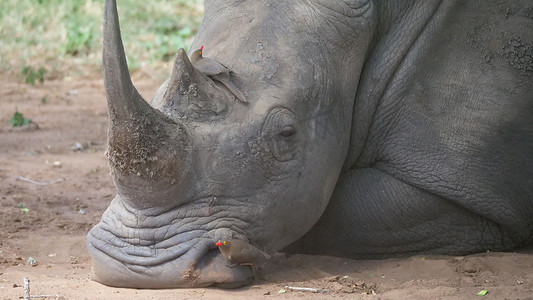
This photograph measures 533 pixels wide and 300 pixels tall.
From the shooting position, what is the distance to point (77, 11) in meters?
11.8

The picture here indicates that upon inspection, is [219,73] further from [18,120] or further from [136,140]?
[18,120]

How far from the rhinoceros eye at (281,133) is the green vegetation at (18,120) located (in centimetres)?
459

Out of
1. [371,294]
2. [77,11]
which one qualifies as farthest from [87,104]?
[371,294]

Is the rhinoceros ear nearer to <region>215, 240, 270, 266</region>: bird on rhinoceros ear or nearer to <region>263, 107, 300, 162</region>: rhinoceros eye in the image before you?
<region>263, 107, 300, 162</region>: rhinoceros eye

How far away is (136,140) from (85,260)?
1414mm

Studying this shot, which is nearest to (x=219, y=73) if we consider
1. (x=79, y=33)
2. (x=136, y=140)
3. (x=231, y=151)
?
(x=231, y=151)

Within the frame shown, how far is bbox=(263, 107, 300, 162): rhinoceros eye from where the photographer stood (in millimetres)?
4465

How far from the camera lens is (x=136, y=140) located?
412 cm

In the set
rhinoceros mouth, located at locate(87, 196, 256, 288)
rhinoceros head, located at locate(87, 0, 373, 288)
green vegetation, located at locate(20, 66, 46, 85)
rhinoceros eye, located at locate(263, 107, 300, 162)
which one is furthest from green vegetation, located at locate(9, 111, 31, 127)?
rhinoceros eye, located at locate(263, 107, 300, 162)

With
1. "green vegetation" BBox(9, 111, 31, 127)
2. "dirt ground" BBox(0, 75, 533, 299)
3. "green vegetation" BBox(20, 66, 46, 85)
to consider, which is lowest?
"dirt ground" BBox(0, 75, 533, 299)

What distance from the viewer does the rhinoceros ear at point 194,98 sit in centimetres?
435

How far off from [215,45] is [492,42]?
1425 millimetres

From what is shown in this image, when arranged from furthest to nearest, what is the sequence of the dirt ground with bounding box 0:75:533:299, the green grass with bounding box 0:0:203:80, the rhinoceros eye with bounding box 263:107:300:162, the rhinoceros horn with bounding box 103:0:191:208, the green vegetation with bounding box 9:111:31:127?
→ the green grass with bounding box 0:0:203:80
the green vegetation with bounding box 9:111:31:127
the rhinoceros eye with bounding box 263:107:300:162
the dirt ground with bounding box 0:75:533:299
the rhinoceros horn with bounding box 103:0:191:208

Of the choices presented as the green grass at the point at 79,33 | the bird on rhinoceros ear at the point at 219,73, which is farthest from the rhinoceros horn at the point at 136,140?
the green grass at the point at 79,33
